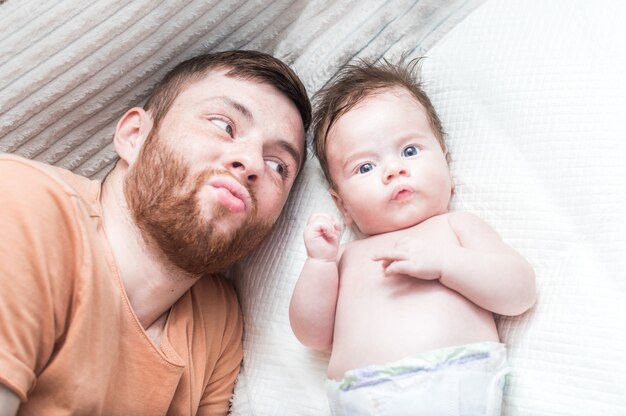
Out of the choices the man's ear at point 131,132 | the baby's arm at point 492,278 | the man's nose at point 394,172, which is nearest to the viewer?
the baby's arm at point 492,278

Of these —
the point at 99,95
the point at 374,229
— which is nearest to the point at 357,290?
the point at 374,229

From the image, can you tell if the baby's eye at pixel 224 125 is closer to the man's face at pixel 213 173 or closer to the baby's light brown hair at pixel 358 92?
the man's face at pixel 213 173

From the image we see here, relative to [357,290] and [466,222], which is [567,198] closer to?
[466,222]

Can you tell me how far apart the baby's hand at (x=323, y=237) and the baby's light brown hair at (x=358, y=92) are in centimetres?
16

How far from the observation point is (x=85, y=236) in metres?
1.12

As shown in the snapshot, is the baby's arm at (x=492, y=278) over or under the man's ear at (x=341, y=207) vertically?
over

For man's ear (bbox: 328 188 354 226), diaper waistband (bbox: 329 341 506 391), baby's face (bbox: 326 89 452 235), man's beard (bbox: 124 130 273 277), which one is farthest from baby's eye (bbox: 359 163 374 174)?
diaper waistband (bbox: 329 341 506 391)

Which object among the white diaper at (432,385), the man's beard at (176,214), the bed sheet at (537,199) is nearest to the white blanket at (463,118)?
the bed sheet at (537,199)

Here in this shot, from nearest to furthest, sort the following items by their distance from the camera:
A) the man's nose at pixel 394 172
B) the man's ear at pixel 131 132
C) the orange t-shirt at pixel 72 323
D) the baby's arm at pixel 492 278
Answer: the orange t-shirt at pixel 72 323
the baby's arm at pixel 492 278
the man's nose at pixel 394 172
the man's ear at pixel 131 132

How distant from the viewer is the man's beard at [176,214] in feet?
3.98

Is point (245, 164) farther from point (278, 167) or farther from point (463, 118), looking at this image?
point (463, 118)

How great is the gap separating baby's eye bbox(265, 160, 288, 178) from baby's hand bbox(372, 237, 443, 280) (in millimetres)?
331

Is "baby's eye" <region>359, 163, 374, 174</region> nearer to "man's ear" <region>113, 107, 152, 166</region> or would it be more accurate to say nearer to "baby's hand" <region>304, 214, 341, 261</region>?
"baby's hand" <region>304, 214, 341, 261</region>

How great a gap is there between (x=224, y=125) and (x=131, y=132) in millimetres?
221
